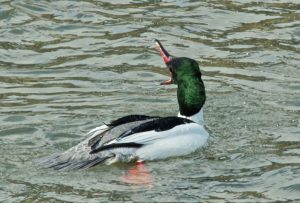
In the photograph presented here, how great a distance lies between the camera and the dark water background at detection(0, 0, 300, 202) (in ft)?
34.8

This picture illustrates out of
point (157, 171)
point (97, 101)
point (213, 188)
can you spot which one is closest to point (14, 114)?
point (97, 101)

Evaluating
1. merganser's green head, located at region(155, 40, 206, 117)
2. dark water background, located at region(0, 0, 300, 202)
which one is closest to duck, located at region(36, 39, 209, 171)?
dark water background, located at region(0, 0, 300, 202)

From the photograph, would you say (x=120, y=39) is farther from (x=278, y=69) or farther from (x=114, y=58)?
(x=278, y=69)

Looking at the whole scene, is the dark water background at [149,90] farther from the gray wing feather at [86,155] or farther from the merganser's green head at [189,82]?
the merganser's green head at [189,82]

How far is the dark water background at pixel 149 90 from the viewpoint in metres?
10.6

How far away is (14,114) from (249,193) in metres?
4.23

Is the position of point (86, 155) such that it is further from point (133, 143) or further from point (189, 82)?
point (189, 82)

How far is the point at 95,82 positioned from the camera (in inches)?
590

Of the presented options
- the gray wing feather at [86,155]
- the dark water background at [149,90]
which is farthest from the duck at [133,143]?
the dark water background at [149,90]

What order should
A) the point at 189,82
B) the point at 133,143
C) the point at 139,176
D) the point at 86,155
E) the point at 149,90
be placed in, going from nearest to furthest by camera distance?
the point at 139,176 → the point at 86,155 → the point at 133,143 → the point at 189,82 → the point at 149,90

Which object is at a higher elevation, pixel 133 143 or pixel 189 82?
pixel 189 82

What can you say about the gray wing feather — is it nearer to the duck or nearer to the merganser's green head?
the duck

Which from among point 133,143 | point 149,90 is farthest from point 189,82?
point 149,90

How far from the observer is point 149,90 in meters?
14.6
